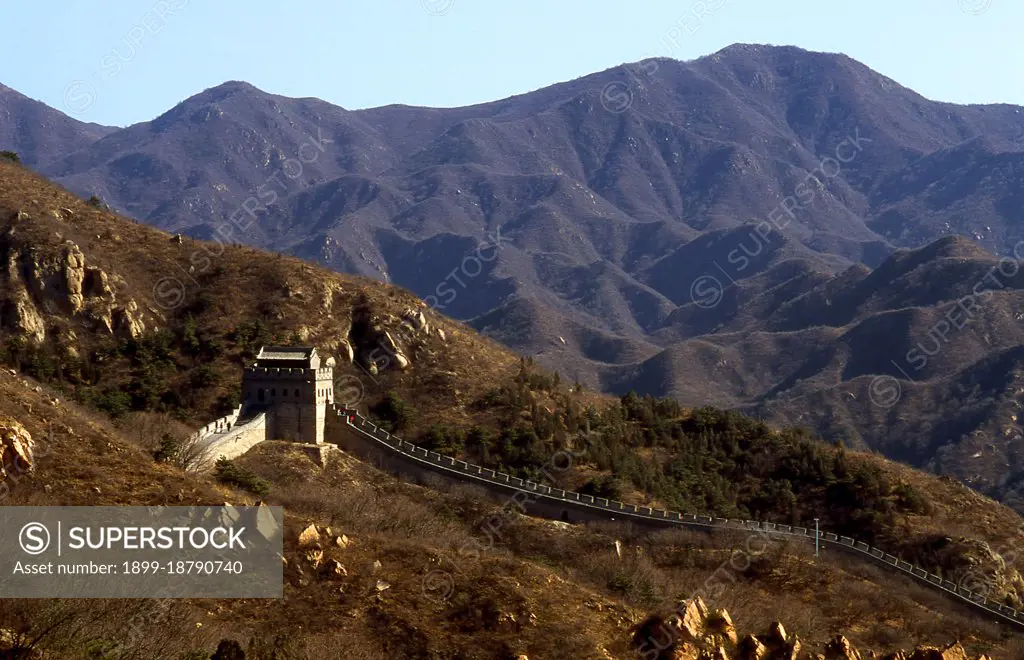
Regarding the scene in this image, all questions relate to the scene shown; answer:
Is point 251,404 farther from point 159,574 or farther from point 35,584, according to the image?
point 35,584

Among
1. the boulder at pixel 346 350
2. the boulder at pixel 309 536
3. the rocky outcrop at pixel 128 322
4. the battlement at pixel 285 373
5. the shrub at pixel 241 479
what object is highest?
the rocky outcrop at pixel 128 322

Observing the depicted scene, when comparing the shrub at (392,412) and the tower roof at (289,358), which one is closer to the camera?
the tower roof at (289,358)

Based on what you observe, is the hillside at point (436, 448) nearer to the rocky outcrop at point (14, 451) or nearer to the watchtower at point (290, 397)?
the rocky outcrop at point (14, 451)

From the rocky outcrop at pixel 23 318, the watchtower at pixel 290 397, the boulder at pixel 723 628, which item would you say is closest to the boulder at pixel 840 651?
the boulder at pixel 723 628

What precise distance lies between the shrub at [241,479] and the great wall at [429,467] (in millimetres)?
8737

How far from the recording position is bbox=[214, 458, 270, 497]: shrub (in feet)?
175

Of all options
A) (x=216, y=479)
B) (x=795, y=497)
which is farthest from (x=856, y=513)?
(x=216, y=479)

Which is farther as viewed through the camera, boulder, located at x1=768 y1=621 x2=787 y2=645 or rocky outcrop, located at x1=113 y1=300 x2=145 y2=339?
Answer: rocky outcrop, located at x1=113 y1=300 x2=145 y2=339

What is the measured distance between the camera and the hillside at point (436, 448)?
39.3 meters

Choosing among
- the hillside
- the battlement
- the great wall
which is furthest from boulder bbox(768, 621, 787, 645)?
the battlement

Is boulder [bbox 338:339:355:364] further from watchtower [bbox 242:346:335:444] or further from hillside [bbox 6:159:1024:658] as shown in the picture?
watchtower [bbox 242:346:335:444]

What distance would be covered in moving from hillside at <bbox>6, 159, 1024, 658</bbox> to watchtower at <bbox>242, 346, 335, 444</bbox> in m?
2.99

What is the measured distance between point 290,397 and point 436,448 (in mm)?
9847

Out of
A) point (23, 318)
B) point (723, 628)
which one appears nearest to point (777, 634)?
point (723, 628)
